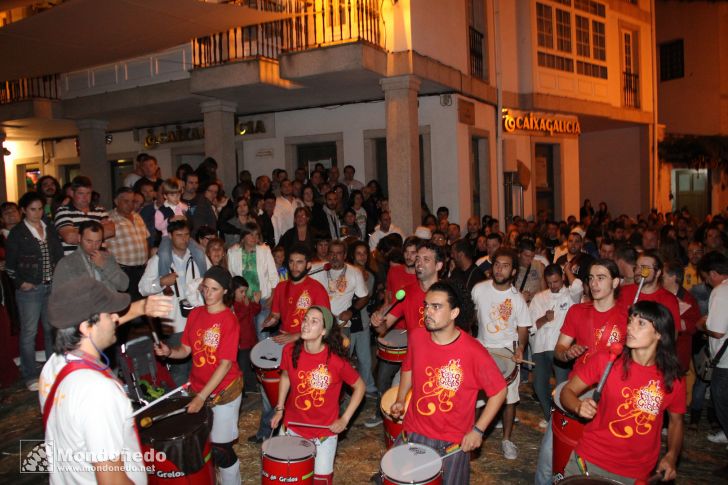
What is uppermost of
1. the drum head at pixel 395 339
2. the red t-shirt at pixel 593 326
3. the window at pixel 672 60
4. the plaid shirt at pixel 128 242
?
the window at pixel 672 60

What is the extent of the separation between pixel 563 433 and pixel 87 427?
3196mm

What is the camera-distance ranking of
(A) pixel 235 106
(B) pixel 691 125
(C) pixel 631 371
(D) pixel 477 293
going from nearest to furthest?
(C) pixel 631 371
(D) pixel 477 293
(A) pixel 235 106
(B) pixel 691 125

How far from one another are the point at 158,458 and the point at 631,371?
304cm

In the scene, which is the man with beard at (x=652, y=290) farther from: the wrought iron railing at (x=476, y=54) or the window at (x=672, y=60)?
the window at (x=672, y=60)

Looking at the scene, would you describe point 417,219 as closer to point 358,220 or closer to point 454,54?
point 358,220

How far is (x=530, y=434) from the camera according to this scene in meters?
6.42

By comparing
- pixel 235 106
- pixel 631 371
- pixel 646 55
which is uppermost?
pixel 646 55

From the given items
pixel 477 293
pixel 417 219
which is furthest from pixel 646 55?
pixel 477 293

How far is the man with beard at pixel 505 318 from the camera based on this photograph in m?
5.86

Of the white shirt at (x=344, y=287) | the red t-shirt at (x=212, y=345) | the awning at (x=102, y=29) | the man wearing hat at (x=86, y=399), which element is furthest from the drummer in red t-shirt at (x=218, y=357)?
the awning at (x=102, y=29)

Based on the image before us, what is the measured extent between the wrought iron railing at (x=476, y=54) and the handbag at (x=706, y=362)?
32.9 ft

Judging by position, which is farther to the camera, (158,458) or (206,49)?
(206,49)

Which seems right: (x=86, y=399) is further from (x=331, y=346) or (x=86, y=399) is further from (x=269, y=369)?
(x=269, y=369)

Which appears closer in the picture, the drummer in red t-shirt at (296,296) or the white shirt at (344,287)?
the drummer in red t-shirt at (296,296)
